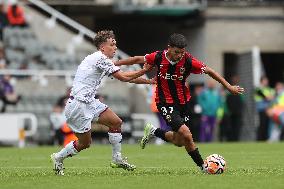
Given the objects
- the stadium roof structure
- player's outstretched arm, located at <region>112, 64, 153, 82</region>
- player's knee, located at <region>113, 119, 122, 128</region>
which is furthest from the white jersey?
the stadium roof structure

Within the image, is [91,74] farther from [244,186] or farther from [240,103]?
[240,103]

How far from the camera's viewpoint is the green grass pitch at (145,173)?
12281 mm

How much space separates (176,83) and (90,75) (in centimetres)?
127

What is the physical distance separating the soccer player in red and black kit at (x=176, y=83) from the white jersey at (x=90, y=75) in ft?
1.45

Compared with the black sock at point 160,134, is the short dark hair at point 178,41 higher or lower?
higher

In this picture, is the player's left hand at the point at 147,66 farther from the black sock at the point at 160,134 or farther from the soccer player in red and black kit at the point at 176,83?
the black sock at the point at 160,134

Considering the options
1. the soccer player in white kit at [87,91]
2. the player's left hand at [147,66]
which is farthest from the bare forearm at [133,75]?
the player's left hand at [147,66]

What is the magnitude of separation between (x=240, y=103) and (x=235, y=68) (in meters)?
5.96

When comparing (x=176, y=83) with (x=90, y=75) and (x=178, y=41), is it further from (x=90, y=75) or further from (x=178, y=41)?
(x=90, y=75)

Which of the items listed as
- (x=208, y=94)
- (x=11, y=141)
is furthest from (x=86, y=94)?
(x=208, y=94)

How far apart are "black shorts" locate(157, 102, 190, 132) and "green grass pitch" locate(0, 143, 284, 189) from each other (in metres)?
0.69

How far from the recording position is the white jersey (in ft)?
47.5

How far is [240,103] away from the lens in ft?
104

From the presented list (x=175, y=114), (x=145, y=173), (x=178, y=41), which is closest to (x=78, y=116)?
(x=145, y=173)
